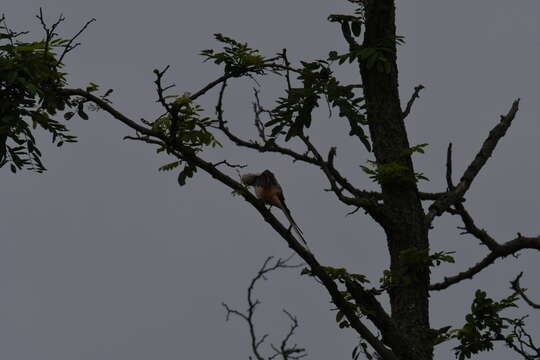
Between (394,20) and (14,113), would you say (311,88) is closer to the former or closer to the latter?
(394,20)

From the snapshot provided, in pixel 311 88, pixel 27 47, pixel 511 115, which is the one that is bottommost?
pixel 27 47

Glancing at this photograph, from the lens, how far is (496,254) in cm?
937

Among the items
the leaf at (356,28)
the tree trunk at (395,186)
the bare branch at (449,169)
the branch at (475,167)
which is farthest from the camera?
the leaf at (356,28)

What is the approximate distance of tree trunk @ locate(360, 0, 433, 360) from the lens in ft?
30.5

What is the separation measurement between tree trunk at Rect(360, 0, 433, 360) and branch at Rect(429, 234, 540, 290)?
24 cm

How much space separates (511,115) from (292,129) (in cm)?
293

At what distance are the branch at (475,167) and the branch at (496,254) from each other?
689 millimetres

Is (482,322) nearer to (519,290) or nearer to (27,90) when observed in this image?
(519,290)

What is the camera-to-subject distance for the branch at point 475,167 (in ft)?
31.4

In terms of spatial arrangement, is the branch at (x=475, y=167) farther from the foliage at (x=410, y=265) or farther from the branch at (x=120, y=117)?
the branch at (x=120, y=117)

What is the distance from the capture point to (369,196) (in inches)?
400

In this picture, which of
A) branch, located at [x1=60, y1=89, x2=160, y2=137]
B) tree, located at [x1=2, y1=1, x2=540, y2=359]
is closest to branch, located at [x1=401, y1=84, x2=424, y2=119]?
tree, located at [x1=2, y1=1, x2=540, y2=359]

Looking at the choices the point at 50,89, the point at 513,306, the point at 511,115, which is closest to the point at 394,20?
the point at 511,115

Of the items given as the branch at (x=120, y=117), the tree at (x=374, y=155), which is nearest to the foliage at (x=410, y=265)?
the tree at (x=374, y=155)
